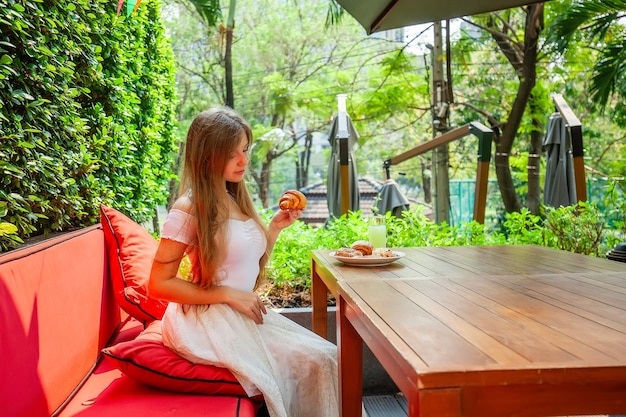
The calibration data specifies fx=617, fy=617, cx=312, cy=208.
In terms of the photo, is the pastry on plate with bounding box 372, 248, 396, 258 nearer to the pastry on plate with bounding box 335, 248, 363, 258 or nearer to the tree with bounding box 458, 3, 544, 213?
the pastry on plate with bounding box 335, 248, 363, 258

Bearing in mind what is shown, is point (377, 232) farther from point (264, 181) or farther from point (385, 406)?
point (264, 181)

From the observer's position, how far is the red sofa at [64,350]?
1.39m

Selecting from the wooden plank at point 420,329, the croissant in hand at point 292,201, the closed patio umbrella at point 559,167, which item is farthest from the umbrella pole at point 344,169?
the wooden plank at point 420,329

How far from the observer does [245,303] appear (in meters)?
1.91

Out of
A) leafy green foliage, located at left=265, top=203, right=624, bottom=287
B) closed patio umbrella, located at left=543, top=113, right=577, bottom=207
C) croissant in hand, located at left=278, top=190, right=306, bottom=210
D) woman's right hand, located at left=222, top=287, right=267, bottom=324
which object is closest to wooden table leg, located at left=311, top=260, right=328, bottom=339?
leafy green foliage, located at left=265, top=203, right=624, bottom=287

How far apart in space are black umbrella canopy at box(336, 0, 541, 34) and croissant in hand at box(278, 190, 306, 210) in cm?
129

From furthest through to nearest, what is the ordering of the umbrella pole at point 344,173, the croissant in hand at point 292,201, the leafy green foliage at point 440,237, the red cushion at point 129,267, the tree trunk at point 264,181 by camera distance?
the tree trunk at point 264,181, the umbrella pole at point 344,173, the leafy green foliage at point 440,237, the red cushion at point 129,267, the croissant in hand at point 292,201

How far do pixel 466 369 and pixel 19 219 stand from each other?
1.49m

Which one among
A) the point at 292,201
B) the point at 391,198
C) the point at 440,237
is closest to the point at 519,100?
the point at 391,198

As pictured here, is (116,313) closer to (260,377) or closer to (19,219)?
(19,219)

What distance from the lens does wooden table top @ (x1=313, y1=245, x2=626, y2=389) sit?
1023mm

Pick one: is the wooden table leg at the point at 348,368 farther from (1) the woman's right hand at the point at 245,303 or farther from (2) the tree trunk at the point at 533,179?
(2) the tree trunk at the point at 533,179

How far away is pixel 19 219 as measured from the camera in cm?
191

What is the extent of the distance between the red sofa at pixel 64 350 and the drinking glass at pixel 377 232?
1201 millimetres
